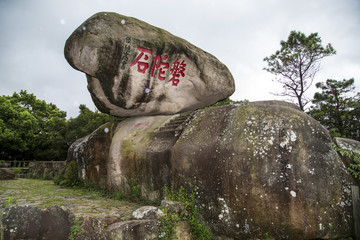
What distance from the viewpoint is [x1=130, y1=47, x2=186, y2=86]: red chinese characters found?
686 centimetres

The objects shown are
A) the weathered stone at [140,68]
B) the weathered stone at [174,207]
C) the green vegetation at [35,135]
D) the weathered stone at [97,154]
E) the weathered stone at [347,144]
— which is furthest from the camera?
the green vegetation at [35,135]

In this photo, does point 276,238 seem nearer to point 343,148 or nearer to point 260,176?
point 260,176

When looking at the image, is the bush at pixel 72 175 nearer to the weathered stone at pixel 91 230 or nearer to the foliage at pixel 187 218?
the foliage at pixel 187 218

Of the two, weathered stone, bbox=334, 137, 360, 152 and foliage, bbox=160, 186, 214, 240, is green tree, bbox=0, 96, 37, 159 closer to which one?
foliage, bbox=160, 186, 214, 240

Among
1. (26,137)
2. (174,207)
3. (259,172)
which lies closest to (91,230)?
(174,207)

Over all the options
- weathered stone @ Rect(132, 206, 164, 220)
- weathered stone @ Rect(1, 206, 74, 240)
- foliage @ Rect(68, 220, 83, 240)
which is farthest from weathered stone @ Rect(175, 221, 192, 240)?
weathered stone @ Rect(1, 206, 74, 240)

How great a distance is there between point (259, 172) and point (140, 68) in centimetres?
448

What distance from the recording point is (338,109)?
16.8 meters

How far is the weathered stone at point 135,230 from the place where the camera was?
3328 mm

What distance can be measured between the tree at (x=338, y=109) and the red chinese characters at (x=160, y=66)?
11.1 meters

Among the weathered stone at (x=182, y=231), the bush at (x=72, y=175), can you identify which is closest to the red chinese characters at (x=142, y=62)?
the weathered stone at (x=182, y=231)

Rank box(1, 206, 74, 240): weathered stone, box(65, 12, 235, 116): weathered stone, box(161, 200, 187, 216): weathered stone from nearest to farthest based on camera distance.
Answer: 1. box(1, 206, 74, 240): weathered stone
2. box(161, 200, 187, 216): weathered stone
3. box(65, 12, 235, 116): weathered stone

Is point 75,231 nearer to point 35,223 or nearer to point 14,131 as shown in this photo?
point 35,223

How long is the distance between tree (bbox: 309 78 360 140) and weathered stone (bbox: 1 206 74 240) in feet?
49.1
